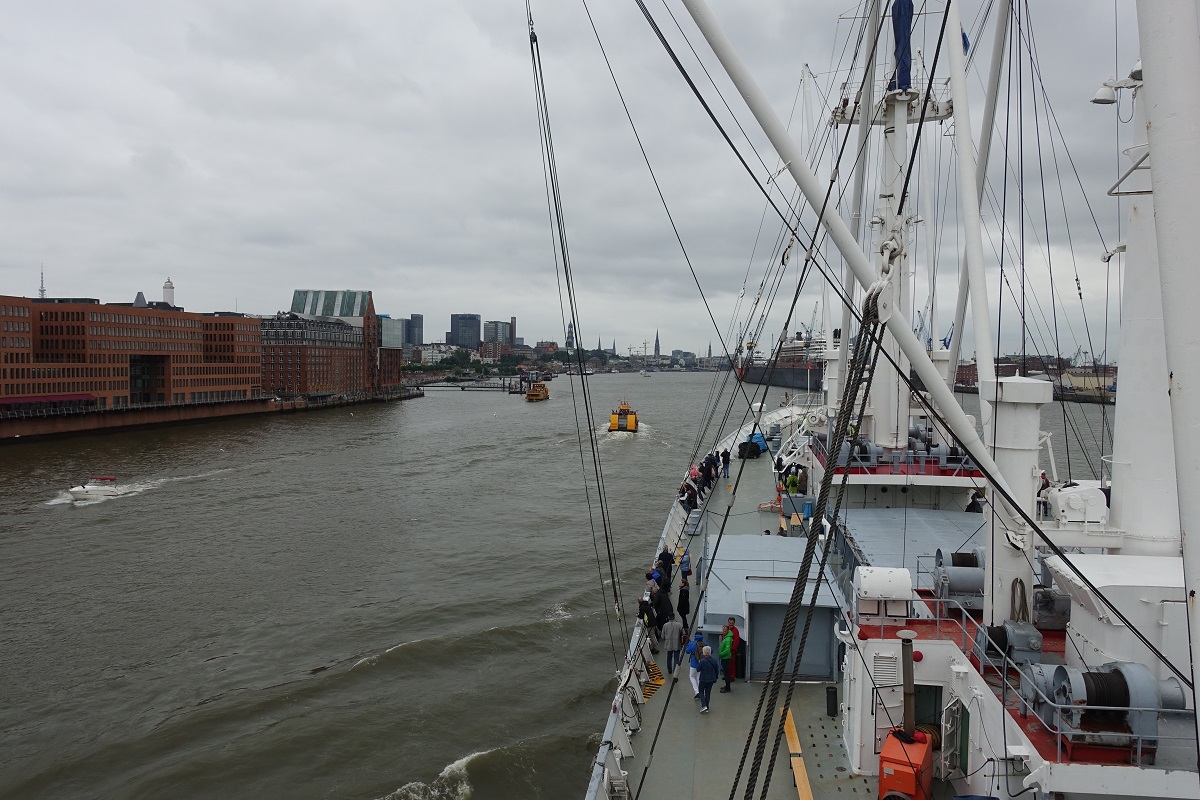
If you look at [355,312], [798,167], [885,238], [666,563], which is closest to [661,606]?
[666,563]

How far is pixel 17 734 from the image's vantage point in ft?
49.0

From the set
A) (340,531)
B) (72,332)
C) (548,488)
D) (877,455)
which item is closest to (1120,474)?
(877,455)

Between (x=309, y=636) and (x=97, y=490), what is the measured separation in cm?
2492

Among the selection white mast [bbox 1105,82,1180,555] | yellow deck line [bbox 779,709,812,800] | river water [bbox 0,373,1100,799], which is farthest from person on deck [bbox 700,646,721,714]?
white mast [bbox 1105,82,1180,555]

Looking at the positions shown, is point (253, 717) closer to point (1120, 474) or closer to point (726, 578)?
point (726, 578)

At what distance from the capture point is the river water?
555 inches

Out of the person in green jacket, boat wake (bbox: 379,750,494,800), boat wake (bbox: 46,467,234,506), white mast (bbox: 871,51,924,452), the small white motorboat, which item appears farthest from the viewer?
the small white motorboat

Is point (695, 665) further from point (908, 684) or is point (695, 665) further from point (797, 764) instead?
point (908, 684)

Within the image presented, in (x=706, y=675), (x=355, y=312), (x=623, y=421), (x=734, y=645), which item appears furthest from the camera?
(x=355, y=312)

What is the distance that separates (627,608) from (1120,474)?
48.4 ft

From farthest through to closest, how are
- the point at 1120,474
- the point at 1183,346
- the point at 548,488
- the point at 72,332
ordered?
1. the point at 72,332
2. the point at 548,488
3. the point at 1120,474
4. the point at 1183,346

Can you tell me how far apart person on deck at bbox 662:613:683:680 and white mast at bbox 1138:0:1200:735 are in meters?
9.13

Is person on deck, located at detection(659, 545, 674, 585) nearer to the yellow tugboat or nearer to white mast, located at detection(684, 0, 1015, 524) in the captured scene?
white mast, located at detection(684, 0, 1015, 524)

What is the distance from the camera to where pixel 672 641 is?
11.7m
